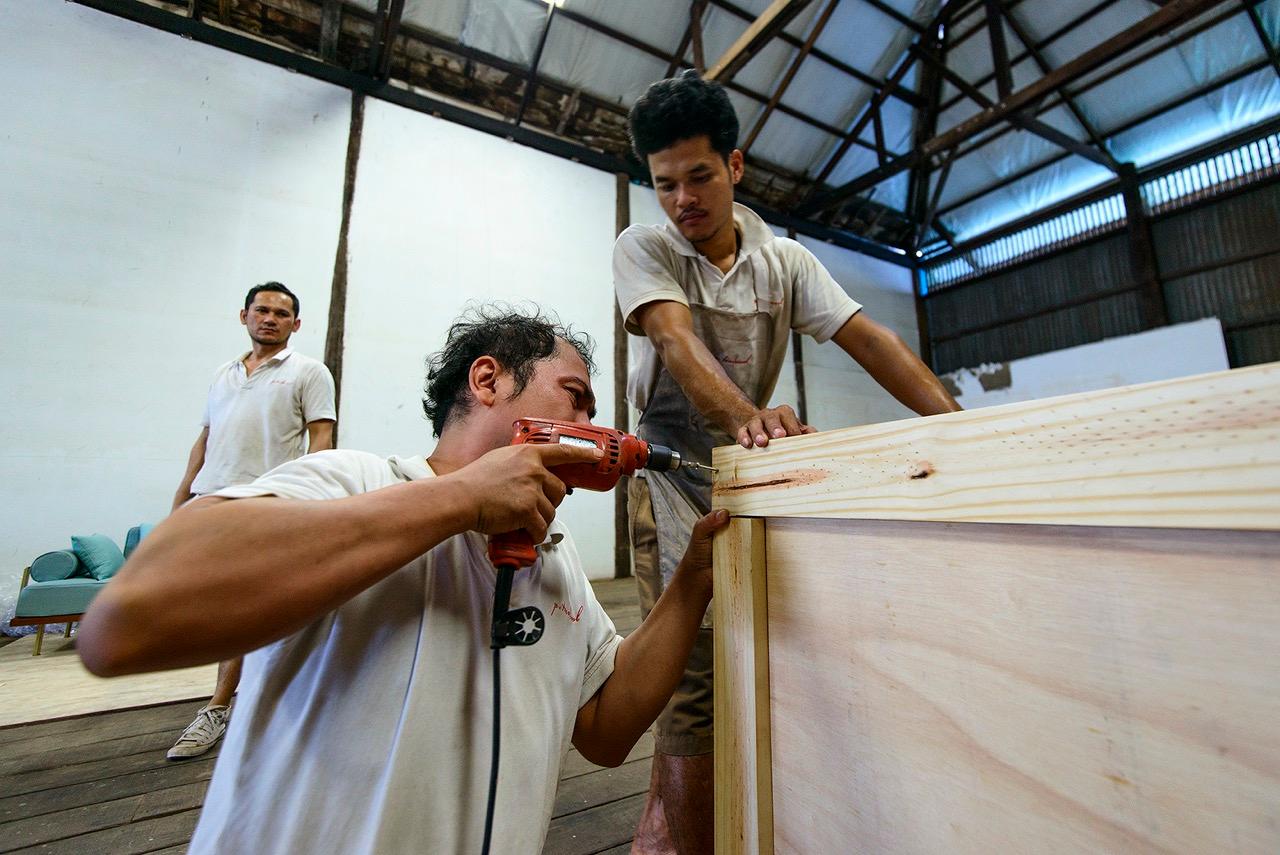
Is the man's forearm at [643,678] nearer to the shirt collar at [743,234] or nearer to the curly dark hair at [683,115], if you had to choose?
the shirt collar at [743,234]

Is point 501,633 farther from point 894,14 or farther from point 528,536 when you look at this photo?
point 894,14

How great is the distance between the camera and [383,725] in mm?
622

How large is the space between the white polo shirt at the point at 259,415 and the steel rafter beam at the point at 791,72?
4633mm

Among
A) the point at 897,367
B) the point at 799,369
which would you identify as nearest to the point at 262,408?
the point at 897,367

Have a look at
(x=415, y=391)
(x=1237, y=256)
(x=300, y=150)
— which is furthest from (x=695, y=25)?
(x=1237, y=256)

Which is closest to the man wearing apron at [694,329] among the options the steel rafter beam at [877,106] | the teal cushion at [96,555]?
the teal cushion at [96,555]

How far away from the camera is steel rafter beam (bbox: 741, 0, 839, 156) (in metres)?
5.07

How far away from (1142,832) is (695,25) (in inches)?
236

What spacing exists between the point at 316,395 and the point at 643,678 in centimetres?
213

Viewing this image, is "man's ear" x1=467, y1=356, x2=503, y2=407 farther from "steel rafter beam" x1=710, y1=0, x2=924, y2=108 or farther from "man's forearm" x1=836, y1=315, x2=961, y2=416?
"steel rafter beam" x1=710, y1=0, x2=924, y2=108

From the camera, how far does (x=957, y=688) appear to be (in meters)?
0.54

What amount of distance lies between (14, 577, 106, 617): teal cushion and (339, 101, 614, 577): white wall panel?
1.61 meters

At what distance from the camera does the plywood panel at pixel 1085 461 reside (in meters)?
0.36

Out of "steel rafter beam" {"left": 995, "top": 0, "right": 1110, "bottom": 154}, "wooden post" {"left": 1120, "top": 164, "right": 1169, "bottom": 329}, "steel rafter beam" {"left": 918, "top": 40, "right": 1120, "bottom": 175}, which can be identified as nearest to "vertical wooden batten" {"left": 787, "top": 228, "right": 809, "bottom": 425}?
"steel rafter beam" {"left": 918, "top": 40, "right": 1120, "bottom": 175}
